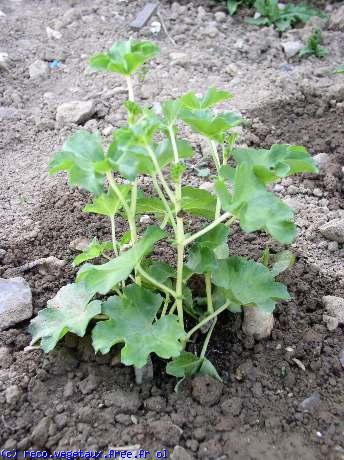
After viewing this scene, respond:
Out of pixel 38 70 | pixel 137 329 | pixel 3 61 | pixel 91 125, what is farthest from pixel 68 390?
pixel 3 61

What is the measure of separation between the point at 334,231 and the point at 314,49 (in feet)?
5.89

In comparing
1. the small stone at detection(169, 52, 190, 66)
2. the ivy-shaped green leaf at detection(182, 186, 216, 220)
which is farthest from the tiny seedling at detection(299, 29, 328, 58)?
the ivy-shaped green leaf at detection(182, 186, 216, 220)

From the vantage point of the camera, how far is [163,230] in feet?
6.22

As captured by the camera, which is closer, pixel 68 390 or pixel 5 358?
pixel 68 390

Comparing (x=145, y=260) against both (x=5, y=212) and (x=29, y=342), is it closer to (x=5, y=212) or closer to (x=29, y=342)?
(x=29, y=342)

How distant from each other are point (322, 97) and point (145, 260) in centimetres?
179

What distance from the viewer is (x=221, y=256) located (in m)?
2.17

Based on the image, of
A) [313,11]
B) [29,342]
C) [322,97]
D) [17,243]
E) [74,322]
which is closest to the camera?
[74,322]

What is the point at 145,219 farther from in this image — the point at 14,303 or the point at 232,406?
the point at 232,406

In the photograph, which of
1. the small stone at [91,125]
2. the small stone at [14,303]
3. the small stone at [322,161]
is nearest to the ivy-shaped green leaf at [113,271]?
the small stone at [14,303]

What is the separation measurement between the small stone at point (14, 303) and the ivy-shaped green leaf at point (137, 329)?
1.31 feet

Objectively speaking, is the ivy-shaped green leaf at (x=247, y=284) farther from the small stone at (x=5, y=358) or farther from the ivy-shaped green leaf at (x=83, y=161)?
the small stone at (x=5, y=358)

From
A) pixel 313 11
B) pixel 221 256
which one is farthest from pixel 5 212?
pixel 313 11

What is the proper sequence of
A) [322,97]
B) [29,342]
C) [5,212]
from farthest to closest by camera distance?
[322,97], [5,212], [29,342]
